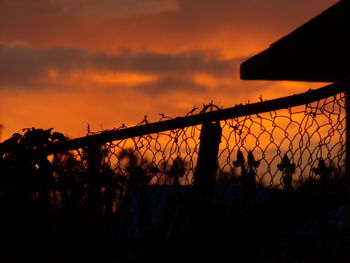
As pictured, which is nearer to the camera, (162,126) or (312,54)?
(162,126)

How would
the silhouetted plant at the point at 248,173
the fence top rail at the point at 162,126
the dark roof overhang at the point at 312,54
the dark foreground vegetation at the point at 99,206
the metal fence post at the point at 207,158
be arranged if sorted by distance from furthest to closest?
the dark roof overhang at the point at 312,54, the silhouetted plant at the point at 248,173, the fence top rail at the point at 162,126, the metal fence post at the point at 207,158, the dark foreground vegetation at the point at 99,206

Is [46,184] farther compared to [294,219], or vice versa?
[46,184]

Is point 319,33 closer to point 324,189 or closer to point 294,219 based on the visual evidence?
point 324,189

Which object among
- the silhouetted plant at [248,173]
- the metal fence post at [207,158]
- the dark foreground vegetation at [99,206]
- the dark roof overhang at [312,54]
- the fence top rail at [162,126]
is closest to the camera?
the dark foreground vegetation at [99,206]

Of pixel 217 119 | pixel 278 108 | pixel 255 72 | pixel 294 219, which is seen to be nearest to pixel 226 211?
pixel 217 119

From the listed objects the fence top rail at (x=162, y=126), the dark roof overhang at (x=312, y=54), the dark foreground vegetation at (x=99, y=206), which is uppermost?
the dark roof overhang at (x=312, y=54)

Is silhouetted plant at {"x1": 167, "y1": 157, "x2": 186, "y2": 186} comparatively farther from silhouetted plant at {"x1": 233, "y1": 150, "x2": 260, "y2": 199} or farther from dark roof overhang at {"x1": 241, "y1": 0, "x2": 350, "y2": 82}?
dark roof overhang at {"x1": 241, "y1": 0, "x2": 350, "y2": 82}

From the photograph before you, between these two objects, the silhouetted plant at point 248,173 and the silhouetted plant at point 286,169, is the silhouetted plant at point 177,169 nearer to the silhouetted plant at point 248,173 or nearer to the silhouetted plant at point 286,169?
the silhouetted plant at point 248,173

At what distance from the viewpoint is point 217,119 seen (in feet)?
14.6

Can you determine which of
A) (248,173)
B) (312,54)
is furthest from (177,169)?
(312,54)

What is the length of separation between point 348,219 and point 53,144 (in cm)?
313

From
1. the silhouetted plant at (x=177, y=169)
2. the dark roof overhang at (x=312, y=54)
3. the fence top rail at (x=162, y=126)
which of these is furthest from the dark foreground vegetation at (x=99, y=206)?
the dark roof overhang at (x=312, y=54)

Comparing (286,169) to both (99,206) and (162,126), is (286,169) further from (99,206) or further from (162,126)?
(99,206)

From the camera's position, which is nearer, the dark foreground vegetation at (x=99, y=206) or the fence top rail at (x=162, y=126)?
the dark foreground vegetation at (x=99, y=206)
